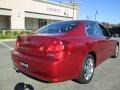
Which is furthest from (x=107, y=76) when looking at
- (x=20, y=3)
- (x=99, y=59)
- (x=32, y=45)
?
(x=20, y=3)

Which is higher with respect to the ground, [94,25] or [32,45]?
[94,25]

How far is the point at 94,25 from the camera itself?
6926mm

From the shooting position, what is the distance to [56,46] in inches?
197

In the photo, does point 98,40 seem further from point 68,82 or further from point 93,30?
point 68,82

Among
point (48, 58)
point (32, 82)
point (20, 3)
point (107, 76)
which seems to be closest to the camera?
point (48, 58)

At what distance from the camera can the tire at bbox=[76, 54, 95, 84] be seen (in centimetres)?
565

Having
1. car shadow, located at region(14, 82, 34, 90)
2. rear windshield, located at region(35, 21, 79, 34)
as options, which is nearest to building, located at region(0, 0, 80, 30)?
rear windshield, located at region(35, 21, 79, 34)

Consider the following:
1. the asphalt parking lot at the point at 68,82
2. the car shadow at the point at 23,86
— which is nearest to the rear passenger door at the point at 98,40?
the asphalt parking lot at the point at 68,82

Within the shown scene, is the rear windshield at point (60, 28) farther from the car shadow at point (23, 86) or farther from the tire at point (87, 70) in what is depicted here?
the car shadow at point (23, 86)

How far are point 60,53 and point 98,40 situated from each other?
195cm

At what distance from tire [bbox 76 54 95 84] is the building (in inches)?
1061

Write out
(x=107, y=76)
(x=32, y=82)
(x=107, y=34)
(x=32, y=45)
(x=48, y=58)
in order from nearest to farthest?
(x=48, y=58) → (x=32, y=45) → (x=32, y=82) → (x=107, y=76) → (x=107, y=34)

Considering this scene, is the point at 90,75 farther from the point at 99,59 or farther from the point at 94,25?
the point at 94,25

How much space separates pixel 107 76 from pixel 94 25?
4.96ft
